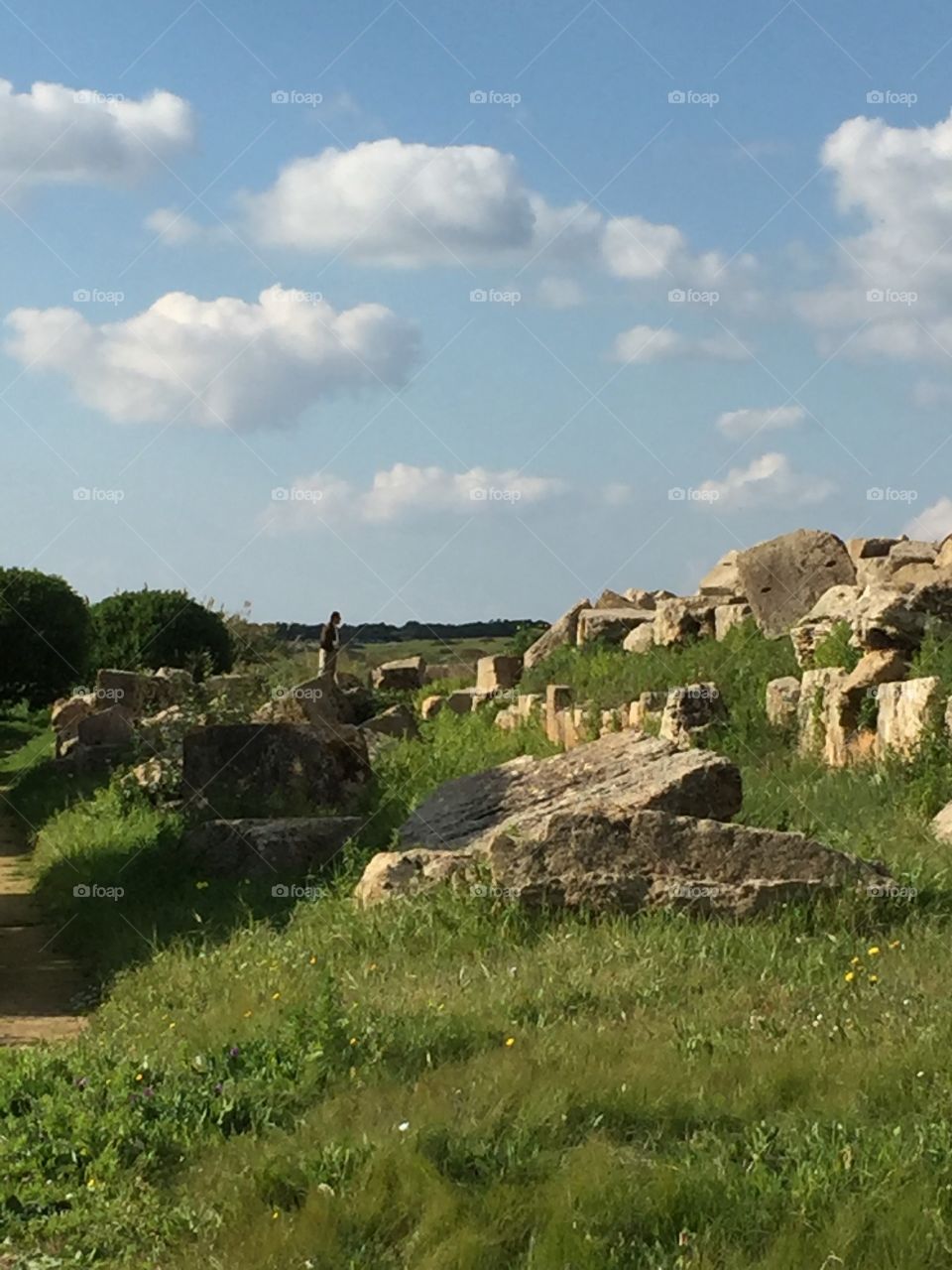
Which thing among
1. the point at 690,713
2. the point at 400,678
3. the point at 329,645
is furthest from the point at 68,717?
the point at 690,713

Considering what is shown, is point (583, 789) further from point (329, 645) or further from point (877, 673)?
point (329, 645)

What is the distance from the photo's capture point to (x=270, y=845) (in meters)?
13.7

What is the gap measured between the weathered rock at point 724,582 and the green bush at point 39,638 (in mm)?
25400

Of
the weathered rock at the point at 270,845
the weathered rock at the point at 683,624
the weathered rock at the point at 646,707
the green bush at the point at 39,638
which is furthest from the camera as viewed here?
the green bush at the point at 39,638

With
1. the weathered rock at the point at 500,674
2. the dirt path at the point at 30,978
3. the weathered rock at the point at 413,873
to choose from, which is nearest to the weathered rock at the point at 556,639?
the weathered rock at the point at 500,674

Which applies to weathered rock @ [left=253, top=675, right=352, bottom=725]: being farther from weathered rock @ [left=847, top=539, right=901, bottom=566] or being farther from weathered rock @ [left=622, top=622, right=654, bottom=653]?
weathered rock @ [left=847, top=539, right=901, bottom=566]

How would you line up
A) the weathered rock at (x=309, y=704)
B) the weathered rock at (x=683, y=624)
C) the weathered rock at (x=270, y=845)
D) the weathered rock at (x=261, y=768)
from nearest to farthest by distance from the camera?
the weathered rock at (x=270, y=845), the weathered rock at (x=261, y=768), the weathered rock at (x=309, y=704), the weathered rock at (x=683, y=624)

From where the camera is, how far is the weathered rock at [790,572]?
21.6 metres

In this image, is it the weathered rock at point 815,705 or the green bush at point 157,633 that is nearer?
the weathered rock at point 815,705

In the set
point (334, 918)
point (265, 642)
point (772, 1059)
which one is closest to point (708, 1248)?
point (772, 1059)

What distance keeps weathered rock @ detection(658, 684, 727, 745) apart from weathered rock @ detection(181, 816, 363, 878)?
3.95 metres

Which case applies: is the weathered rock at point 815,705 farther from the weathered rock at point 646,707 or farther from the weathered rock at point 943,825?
the weathered rock at point 943,825

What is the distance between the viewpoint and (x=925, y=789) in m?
12.8

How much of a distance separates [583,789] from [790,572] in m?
10.5
